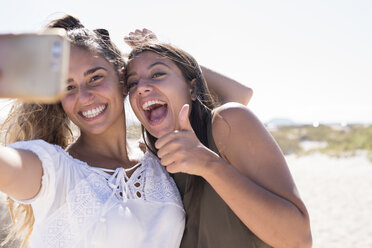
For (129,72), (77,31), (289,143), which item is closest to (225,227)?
(129,72)

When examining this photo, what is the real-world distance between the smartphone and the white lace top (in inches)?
52.2

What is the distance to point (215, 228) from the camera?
2.37 m

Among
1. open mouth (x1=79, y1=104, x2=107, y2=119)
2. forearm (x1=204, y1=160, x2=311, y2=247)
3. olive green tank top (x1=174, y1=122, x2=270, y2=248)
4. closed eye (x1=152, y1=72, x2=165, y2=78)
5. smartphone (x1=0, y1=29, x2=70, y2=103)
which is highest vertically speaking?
smartphone (x1=0, y1=29, x2=70, y2=103)

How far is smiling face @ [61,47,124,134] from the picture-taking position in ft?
8.41

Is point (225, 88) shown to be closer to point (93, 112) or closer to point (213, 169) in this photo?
point (93, 112)

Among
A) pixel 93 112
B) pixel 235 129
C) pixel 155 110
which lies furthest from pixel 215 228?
pixel 93 112

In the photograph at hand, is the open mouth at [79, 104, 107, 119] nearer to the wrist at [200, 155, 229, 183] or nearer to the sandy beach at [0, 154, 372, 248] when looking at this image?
the wrist at [200, 155, 229, 183]

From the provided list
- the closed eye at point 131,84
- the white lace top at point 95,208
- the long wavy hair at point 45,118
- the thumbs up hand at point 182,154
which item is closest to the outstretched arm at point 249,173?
the thumbs up hand at point 182,154

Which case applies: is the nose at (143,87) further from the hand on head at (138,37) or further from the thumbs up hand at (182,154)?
the thumbs up hand at (182,154)

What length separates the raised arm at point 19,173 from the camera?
1.80m

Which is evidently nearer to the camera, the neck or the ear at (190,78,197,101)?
the neck

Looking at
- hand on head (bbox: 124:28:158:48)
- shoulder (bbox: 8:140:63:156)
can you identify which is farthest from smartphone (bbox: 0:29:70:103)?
hand on head (bbox: 124:28:158:48)

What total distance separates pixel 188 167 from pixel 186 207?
0.71 m

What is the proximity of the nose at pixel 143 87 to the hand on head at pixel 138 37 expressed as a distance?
1.20ft
